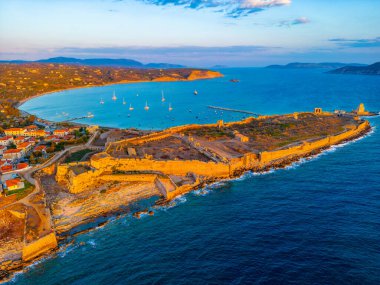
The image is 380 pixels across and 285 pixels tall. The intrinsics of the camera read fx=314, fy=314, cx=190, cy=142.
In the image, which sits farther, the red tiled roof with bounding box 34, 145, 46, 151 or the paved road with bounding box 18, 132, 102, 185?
the red tiled roof with bounding box 34, 145, 46, 151

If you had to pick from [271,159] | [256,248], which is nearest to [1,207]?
[256,248]

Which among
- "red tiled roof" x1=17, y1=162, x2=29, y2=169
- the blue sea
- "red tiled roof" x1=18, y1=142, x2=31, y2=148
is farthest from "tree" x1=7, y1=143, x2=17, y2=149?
the blue sea

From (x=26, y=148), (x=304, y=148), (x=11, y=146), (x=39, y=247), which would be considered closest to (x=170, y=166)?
(x=39, y=247)

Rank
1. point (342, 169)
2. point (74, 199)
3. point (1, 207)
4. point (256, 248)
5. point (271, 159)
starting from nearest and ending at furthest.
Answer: point (256, 248) < point (1, 207) < point (74, 199) < point (342, 169) < point (271, 159)

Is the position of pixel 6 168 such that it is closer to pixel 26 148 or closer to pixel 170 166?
pixel 26 148

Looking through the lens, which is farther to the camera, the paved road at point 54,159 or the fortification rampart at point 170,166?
the fortification rampart at point 170,166

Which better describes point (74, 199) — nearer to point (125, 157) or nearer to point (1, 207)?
point (1, 207)

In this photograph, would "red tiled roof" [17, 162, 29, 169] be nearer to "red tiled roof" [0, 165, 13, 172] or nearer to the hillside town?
the hillside town

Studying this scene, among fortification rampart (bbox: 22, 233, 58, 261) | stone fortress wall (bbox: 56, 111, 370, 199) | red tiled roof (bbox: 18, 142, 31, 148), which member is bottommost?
fortification rampart (bbox: 22, 233, 58, 261)

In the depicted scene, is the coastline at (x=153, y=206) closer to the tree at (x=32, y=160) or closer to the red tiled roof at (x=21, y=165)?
the red tiled roof at (x=21, y=165)

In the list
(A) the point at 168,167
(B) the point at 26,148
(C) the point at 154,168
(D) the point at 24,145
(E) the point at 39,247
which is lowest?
(E) the point at 39,247

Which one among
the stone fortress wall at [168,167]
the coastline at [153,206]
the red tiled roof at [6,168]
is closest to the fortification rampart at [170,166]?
the stone fortress wall at [168,167]
